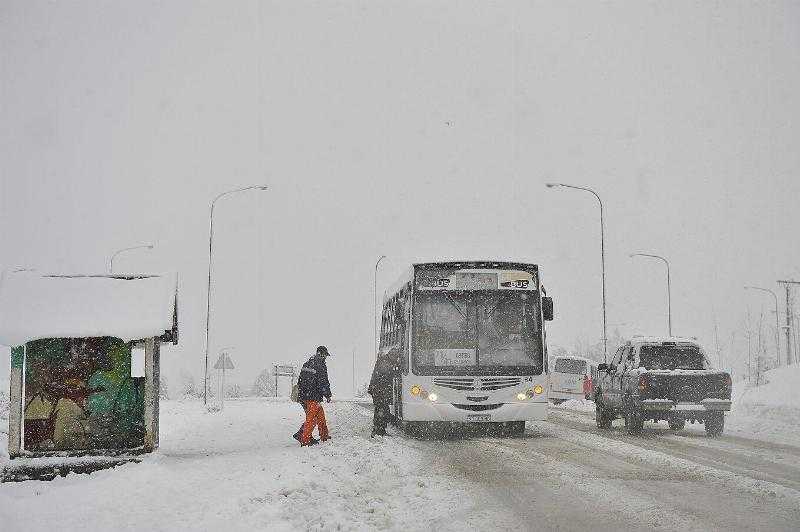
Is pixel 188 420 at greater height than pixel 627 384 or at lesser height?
lesser

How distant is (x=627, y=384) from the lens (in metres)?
18.1

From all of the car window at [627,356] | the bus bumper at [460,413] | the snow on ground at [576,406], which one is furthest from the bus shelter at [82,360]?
the snow on ground at [576,406]

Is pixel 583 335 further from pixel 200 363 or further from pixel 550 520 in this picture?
pixel 550 520

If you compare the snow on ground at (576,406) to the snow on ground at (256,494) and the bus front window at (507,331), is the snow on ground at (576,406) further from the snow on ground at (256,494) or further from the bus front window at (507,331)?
the snow on ground at (256,494)

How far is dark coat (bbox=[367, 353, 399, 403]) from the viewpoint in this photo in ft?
60.6

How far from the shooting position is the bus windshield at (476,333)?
659 inches

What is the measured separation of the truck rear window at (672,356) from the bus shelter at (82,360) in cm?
1066

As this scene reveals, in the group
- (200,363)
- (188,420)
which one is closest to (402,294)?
(188,420)

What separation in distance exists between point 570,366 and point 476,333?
18.8 meters

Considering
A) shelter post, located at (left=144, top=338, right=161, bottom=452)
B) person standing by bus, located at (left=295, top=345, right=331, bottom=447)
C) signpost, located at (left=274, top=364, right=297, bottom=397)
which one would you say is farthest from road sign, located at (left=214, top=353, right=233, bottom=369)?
shelter post, located at (left=144, top=338, right=161, bottom=452)

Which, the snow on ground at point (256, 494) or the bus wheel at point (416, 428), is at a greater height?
the snow on ground at point (256, 494)

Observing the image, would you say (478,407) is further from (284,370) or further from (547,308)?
(284,370)

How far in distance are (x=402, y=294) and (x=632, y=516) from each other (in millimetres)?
10997

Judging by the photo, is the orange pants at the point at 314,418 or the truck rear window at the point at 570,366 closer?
the orange pants at the point at 314,418
